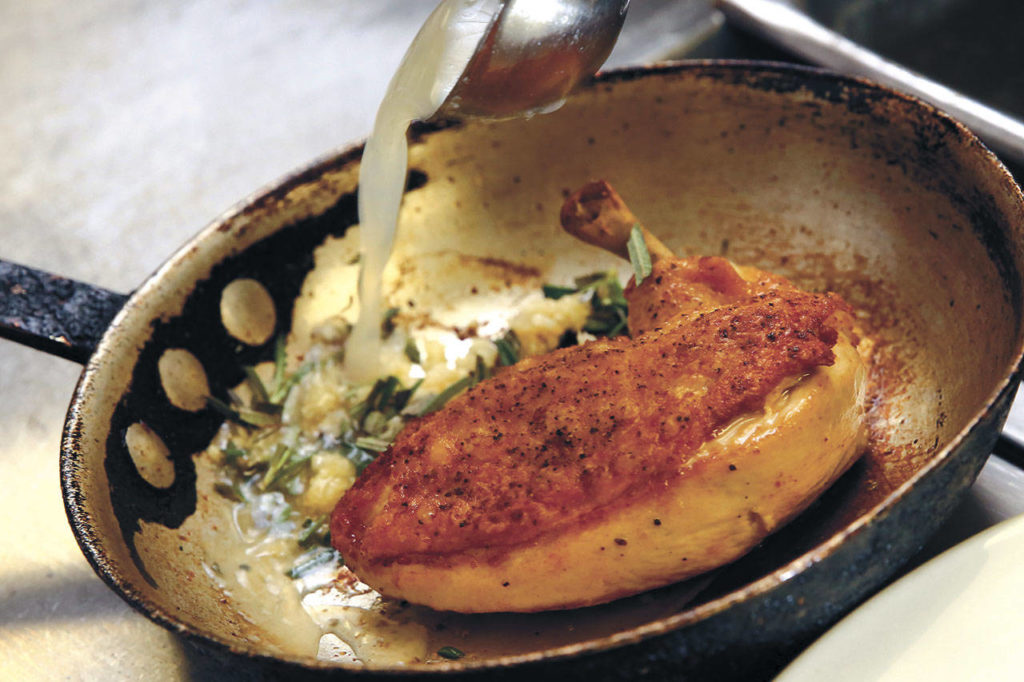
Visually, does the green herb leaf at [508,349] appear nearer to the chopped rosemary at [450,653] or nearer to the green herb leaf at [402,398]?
the green herb leaf at [402,398]

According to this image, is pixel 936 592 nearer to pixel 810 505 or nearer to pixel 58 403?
pixel 810 505

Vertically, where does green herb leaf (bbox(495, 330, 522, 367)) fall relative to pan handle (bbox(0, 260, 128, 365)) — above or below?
below

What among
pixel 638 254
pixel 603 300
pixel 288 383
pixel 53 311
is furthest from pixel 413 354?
pixel 53 311

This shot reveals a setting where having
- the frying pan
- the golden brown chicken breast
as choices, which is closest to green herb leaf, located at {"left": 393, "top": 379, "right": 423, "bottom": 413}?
the frying pan

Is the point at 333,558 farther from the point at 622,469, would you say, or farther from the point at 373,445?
the point at 622,469

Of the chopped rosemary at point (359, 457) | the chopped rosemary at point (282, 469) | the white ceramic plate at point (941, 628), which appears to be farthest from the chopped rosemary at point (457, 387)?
the white ceramic plate at point (941, 628)

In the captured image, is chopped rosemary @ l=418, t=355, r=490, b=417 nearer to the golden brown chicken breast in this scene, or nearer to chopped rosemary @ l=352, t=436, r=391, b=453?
chopped rosemary @ l=352, t=436, r=391, b=453
